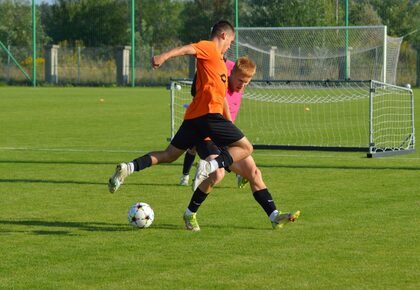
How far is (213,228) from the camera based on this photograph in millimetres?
9859

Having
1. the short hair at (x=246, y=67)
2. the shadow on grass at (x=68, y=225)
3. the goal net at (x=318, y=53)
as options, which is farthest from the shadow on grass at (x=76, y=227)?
the goal net at (x=318, y=53)

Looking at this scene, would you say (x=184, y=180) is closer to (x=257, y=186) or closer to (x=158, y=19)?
(x=257, y=186)

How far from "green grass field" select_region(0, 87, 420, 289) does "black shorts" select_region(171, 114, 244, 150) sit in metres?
0.86

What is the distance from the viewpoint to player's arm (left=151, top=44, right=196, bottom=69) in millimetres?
8797

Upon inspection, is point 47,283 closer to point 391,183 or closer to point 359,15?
point 391,183

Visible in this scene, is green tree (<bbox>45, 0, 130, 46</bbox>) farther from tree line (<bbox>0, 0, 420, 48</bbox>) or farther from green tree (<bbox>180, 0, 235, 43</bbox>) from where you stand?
green tree (<bbox>180, 0, 235, 43</bbox>)

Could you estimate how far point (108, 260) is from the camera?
8.19 m

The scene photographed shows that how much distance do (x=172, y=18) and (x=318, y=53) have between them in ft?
133

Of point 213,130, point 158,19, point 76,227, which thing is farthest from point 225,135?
point 158,19

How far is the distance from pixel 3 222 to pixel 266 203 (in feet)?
8.57

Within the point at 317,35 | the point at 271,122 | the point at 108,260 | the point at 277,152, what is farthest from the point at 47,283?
the point at 317,35

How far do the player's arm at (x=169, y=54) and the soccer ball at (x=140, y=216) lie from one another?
4.93 ft

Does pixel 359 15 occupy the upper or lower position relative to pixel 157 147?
upper

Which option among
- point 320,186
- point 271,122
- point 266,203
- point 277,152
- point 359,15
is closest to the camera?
point 266,203
